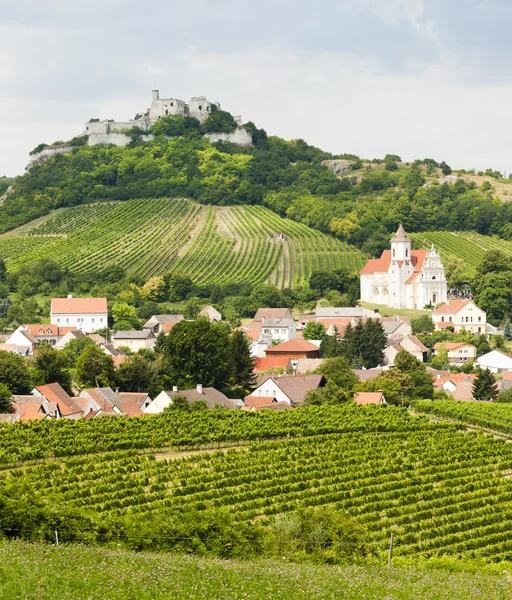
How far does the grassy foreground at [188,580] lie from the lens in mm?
17500

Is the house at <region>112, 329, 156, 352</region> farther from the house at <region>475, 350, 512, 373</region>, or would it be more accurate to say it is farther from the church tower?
the church tower

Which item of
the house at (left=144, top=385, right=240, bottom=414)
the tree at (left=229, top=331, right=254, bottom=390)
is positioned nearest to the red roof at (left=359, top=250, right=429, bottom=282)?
the tree at (left=229, top=331, right=254, bottom=390)

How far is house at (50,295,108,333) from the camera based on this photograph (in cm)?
8225

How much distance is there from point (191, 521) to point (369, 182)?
378 ft

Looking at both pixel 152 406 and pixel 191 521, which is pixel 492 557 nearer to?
pixel 191 521

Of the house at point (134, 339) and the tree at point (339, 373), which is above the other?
the house at point (134, 339)

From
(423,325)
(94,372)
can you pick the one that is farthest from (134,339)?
(423,325)

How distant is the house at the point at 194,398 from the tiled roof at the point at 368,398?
603 cm

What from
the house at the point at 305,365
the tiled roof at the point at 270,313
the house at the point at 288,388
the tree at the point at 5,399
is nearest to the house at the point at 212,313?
the tiled roof at the point at 270,313

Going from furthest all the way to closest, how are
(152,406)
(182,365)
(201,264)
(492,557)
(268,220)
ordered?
(268,220) < (201,264) < (182,365) < (152,406) < (492,557)

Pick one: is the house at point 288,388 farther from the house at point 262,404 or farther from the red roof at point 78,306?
the red roof at point 78,306

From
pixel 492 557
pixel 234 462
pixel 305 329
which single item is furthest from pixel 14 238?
pixel 492 557

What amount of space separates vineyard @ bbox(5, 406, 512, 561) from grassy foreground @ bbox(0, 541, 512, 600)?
4.56 metres

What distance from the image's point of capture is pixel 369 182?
138m
